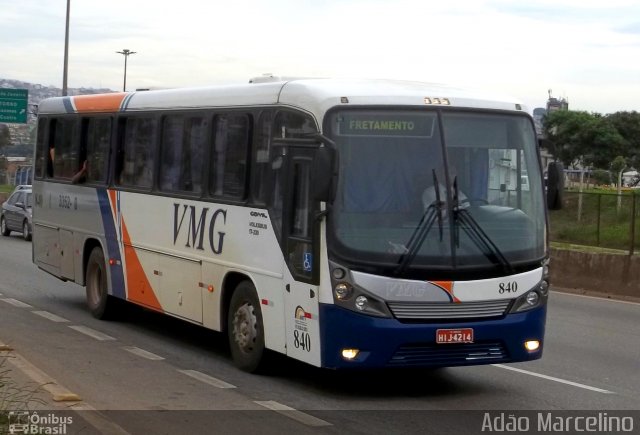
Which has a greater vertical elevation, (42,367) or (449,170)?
(449,170)

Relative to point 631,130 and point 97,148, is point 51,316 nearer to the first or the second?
point 97,148

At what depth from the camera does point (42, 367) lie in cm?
1086

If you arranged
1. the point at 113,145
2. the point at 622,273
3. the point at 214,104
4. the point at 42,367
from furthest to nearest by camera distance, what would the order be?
the point at 622,273
the point at 113,145
the point at 214,104
the point at 42,367

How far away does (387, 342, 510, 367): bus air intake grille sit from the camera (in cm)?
938

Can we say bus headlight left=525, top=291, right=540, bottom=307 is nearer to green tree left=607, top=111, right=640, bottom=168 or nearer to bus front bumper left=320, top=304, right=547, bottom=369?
bus front bumper left=320, top=304, right=547, bottom=369

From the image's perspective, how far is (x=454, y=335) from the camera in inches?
372

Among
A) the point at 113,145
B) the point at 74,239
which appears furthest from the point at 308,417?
the point at 74,239

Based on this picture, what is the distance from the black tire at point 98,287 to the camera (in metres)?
14.8

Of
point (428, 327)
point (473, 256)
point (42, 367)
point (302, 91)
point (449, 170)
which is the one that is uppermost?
point (302, 91)

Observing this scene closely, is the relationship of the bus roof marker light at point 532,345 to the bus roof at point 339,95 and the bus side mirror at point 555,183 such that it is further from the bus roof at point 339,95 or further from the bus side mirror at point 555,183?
the bus roof at point 339,95

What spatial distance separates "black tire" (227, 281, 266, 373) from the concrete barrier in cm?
979

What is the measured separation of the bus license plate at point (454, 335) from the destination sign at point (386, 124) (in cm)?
171

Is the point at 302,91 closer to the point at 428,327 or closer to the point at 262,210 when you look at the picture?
the point at 262,210

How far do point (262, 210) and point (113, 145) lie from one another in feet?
14.9
